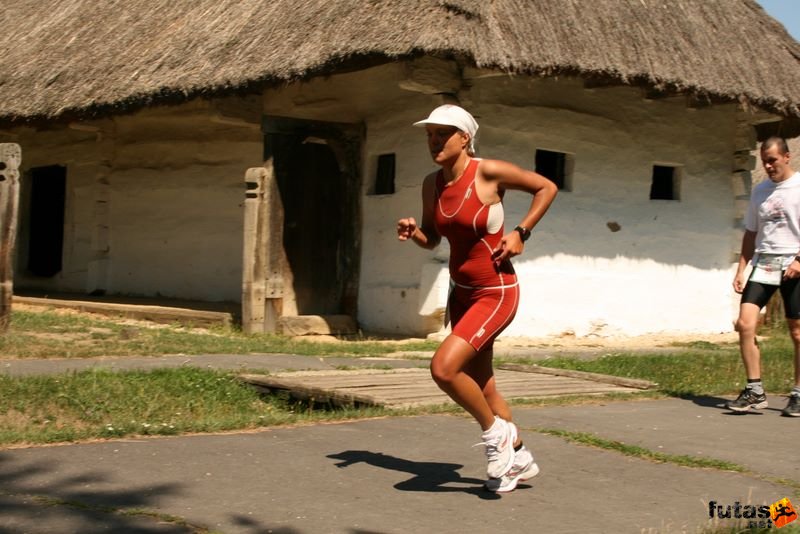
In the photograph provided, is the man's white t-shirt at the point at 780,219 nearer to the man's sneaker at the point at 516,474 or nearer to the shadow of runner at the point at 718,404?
the shadow of runner at the point at 718,404

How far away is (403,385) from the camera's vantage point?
6.93 m

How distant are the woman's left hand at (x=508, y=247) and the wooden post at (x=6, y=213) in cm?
575

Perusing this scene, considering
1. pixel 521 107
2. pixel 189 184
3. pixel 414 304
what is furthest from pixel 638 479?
pixel 189 184

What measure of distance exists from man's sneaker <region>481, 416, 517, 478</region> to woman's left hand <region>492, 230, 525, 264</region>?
2.03 ft

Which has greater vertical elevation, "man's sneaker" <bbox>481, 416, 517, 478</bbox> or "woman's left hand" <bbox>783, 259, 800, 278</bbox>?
"woman's left hand" <bbox>783, 259, 800, 278</bbox>

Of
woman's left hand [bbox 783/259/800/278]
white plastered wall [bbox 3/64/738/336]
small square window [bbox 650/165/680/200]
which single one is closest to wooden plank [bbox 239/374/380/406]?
woman's left hand [bbox 783/259/800/278]

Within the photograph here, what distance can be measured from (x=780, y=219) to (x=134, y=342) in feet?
17.0

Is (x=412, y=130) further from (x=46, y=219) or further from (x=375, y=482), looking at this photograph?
(x=46, y=219)

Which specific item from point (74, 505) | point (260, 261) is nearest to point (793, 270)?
point (74, 505)

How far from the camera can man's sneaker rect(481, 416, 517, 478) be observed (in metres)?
4.24

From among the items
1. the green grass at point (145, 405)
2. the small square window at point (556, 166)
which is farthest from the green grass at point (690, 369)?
the green grass at point (145, 405)

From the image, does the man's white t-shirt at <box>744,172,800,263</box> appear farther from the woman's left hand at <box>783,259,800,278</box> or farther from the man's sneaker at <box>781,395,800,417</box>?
the man's sneaker at <box>781,395,800,417</box>

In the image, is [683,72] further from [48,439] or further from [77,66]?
[48,439]

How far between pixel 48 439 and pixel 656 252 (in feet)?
28.9
